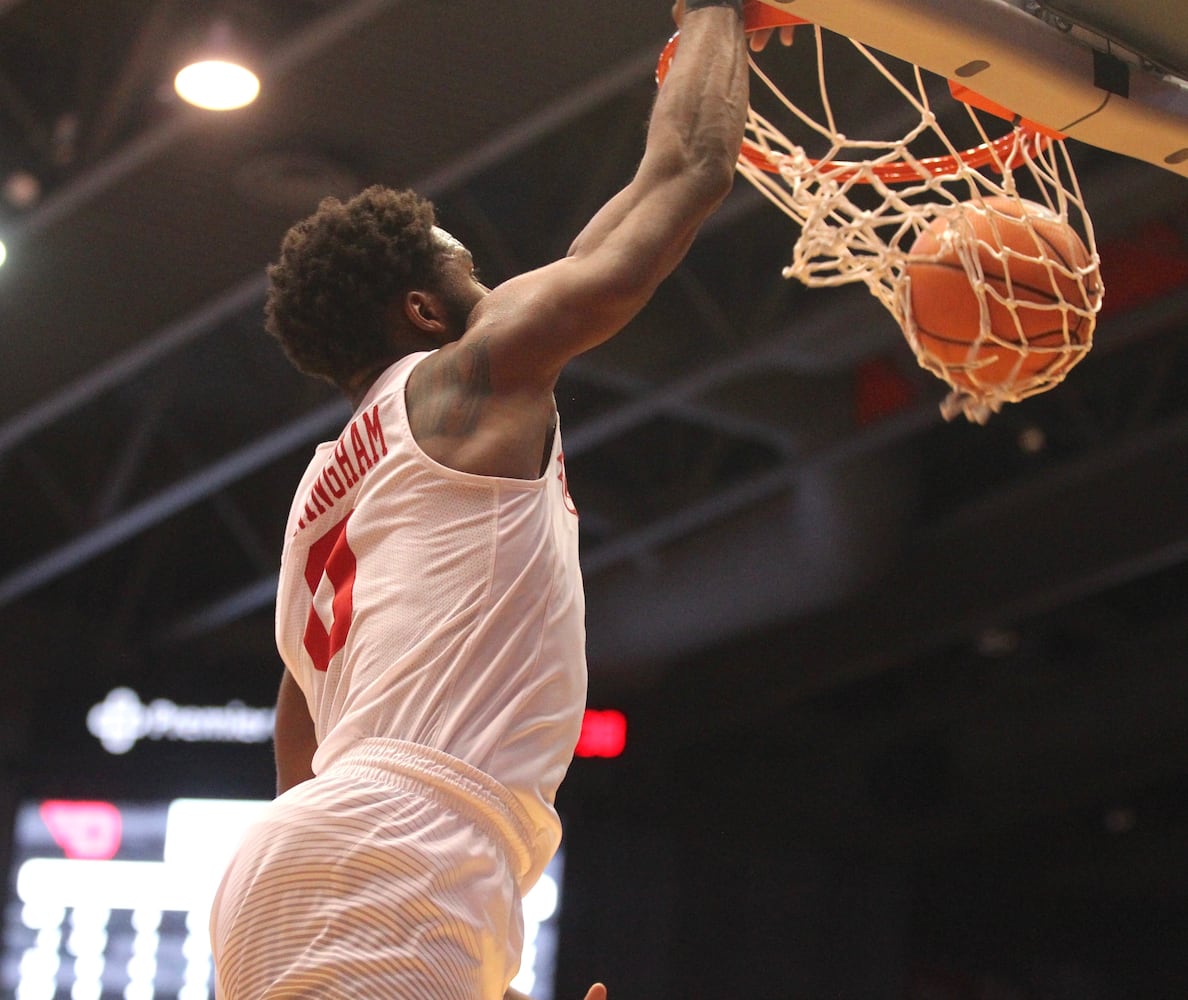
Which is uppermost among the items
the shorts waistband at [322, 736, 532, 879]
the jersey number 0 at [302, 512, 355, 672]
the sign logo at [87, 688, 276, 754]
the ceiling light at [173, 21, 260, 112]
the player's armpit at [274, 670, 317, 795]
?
the ceiling light at [173, 21, 260, 112]

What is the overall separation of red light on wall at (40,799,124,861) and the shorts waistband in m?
6.55

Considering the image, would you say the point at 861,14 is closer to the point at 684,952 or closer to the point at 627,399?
the point at 627,399

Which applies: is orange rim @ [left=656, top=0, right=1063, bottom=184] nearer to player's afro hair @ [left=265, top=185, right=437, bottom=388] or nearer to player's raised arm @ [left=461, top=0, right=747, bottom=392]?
player's raised arm @ [left=461, top=0, right=747, bottom=392]

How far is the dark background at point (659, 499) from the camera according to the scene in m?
6.24

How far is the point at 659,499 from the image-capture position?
1009 cm

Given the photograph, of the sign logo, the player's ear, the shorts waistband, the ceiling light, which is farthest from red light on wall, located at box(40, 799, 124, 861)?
the shorts waistband

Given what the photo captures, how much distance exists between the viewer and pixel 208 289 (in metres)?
7.12

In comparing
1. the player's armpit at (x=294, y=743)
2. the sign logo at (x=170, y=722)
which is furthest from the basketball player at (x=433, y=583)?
the sign logo at (x=170, y=722)

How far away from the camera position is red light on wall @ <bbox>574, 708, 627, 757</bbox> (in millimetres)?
9281

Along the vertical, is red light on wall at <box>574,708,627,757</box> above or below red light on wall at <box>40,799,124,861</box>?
above

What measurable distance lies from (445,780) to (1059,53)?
149 cm

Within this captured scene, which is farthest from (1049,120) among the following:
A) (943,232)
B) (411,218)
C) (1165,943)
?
(1165,943)

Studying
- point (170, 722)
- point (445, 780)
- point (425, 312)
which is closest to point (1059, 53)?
point (425, 312)

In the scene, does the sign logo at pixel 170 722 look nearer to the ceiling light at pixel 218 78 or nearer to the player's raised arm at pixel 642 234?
the ceiling light at pixel 218 78
